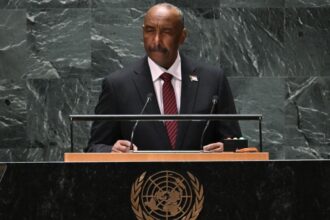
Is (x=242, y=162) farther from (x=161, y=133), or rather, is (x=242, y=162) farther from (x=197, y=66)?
(x=197, y=66)

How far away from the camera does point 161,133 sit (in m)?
5.14

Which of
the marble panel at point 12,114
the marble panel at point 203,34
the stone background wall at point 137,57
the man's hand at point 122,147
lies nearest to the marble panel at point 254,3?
the stone background wall at point 137,57

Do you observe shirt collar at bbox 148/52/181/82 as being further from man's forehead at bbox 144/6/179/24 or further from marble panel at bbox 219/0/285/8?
marble panel at bbox 219/0/285/8

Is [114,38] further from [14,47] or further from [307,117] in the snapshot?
[307,117]

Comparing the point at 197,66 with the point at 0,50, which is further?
the point at 0,50

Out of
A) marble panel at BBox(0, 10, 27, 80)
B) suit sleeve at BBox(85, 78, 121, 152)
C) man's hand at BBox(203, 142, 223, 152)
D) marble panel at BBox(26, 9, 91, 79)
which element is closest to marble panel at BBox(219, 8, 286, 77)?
marble panel at BBox(26, 9, 91, 79)

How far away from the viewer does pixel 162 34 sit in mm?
5348

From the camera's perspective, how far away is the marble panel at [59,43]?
23.6 feet

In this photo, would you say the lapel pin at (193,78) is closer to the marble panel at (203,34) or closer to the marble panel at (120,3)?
the marble panel at (203,34)

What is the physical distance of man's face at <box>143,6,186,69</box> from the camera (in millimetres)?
5312
